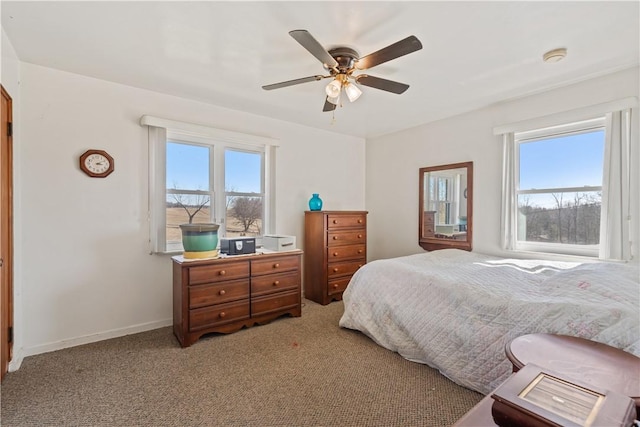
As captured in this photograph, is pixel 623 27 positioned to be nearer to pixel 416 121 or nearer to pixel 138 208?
pixel 416 121

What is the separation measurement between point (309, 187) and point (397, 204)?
4.36 feet

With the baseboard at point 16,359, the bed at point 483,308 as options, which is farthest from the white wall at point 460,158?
the baseboard at point 16,359

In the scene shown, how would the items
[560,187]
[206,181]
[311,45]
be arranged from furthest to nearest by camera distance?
[206,181] < [560,187] < [311,45]

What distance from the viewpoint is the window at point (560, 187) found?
2.64 meters

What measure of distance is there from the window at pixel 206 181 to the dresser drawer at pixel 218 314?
0.79 m

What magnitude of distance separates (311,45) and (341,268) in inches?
109

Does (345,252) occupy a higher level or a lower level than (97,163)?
lower

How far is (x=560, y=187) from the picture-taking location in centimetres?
286

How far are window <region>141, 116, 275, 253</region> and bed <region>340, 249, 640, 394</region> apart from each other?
1.68m

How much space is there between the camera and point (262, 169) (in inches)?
147

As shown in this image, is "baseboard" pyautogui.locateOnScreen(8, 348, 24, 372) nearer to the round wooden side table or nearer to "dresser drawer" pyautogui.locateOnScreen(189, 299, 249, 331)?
"dresser drawer" pyautogui.locateOnScreen(189, 299, 249, 331)

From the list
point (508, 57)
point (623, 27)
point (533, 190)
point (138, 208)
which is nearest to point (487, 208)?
point (533, 190)

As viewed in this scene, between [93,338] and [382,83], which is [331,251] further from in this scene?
[93,338]

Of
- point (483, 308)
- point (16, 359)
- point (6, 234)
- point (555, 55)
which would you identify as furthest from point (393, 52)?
point (16, 359)
